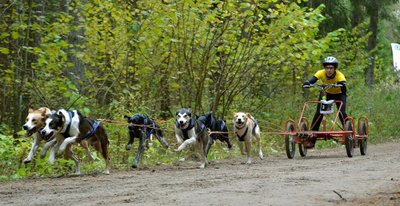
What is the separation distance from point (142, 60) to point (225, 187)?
7533mm

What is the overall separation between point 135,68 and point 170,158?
91.9 inches

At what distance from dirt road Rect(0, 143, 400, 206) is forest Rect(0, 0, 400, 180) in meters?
1.89

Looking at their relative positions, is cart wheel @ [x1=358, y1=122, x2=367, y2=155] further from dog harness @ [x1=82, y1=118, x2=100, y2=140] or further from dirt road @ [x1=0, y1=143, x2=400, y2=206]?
dog harness @ [x1=82, y1=118, x2=100, y2=140]

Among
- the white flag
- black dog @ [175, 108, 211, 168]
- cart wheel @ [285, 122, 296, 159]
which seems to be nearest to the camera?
black dog @ [175, 108, 211, 168]

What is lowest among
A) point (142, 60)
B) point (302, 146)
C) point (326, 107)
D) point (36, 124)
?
point (302, 146)

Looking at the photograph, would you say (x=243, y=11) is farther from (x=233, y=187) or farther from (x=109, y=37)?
(x=233, y=187)

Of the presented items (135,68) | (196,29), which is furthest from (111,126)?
(196,29)

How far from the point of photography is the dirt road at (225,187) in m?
6.95

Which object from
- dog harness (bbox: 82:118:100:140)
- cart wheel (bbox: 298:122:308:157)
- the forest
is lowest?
cart wheel (bbox: 298:122:308:157)

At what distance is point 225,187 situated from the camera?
7.98m

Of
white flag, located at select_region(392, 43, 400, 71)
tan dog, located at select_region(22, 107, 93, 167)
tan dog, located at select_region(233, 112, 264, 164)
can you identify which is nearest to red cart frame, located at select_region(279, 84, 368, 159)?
tan dog, located at select_region(233, 112, 264, 164)

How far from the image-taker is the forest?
1273 cm

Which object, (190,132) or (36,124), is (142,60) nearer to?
(190,132)

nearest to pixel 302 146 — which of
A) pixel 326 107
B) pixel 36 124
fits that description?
pixel 326 107
